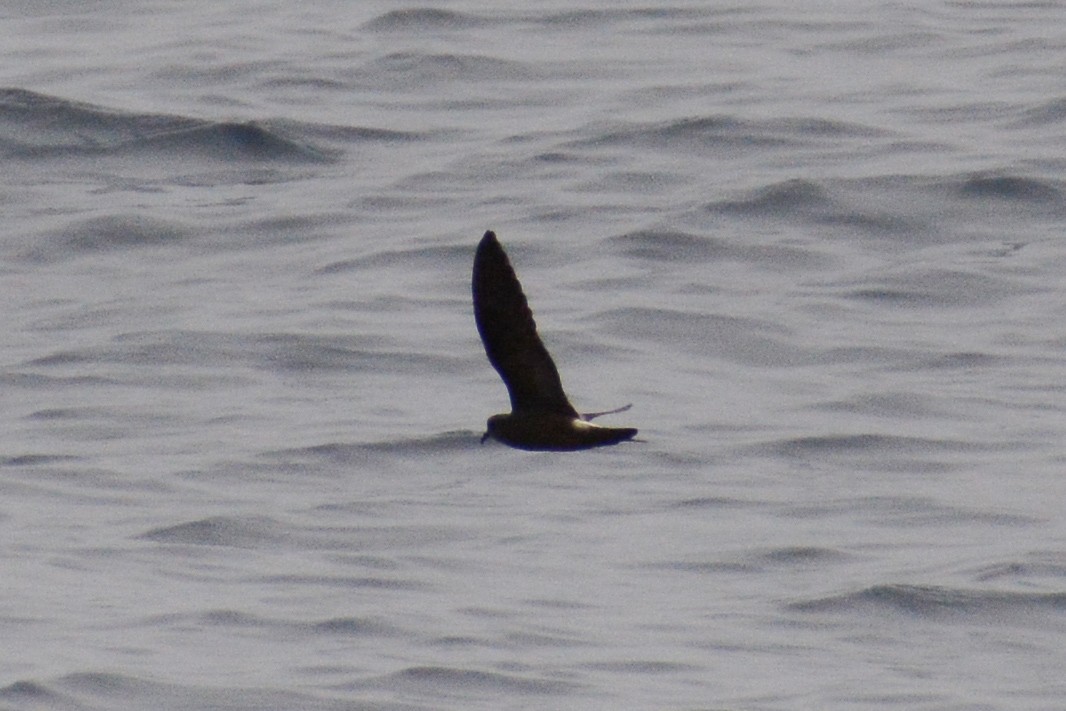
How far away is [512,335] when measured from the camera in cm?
724

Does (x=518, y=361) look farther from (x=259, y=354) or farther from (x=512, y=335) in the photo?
(x=259, y=354)

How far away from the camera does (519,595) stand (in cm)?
1152

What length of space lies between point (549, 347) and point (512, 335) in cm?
740

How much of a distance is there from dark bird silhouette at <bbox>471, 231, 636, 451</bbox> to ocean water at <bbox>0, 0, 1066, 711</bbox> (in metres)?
2.93

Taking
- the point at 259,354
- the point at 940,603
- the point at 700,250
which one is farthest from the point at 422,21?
the point at 940,603

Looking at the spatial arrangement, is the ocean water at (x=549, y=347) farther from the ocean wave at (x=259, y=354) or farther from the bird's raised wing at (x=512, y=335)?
the bird's raised wing at (x=512, y=335)

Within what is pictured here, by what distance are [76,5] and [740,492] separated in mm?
12006

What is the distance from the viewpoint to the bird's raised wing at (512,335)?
7.17 meters

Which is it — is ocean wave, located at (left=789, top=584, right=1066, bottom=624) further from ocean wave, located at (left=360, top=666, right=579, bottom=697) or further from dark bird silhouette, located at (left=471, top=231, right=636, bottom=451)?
dark bird silhouette, located at (left=471, top=231, right=636, bottom=451)

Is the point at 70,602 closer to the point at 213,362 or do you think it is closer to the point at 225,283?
the point at 213,362

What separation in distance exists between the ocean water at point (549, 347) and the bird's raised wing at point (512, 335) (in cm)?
298

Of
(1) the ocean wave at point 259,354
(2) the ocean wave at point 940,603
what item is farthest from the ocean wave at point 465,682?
(1) the ocean wave at point 259,354

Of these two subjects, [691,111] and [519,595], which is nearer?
[519,595]

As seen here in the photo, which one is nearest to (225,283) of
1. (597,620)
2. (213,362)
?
(213,362)
